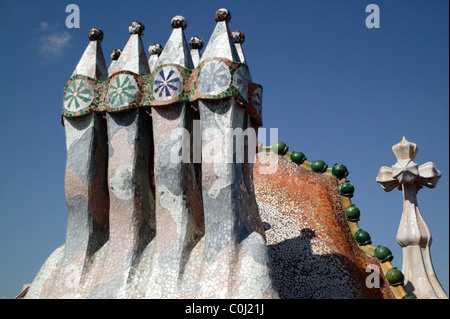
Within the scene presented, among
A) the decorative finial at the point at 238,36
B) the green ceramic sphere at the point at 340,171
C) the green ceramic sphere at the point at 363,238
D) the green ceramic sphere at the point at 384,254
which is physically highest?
the decorative finial at the point at 238,36

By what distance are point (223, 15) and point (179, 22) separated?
74 centimetres

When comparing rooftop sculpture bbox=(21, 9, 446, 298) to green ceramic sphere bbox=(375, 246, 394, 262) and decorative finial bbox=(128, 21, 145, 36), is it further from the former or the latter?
green ceramic sphere bbox=(375, 246, 394, 262)

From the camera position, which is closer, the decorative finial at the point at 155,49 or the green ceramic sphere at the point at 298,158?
the decorative finial at the point at 155,49

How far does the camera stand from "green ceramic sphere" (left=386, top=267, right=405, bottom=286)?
9148 mm

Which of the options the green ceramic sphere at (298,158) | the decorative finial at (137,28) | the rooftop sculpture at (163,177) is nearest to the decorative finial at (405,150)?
the green ceramic sphere at (298,158)

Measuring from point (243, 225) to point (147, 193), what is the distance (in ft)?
5.53

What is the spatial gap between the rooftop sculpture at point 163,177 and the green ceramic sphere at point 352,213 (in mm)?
3799

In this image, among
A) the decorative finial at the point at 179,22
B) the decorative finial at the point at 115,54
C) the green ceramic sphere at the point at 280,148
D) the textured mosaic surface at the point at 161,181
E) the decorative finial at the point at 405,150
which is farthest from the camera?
the green ceramic sphere at the point at 280,148

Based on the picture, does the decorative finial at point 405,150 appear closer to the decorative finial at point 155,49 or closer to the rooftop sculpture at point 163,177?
the rooftop sculpture at point 163,177

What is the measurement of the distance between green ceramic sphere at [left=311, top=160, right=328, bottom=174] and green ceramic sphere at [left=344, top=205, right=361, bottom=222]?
3.89 feet

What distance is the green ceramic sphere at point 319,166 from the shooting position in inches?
460

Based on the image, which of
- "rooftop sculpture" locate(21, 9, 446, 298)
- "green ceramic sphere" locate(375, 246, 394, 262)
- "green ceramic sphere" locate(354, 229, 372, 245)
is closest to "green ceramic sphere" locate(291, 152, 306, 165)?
"green ceramic sphere" locate(354, 229, 372, 245)

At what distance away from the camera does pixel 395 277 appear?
915cm
